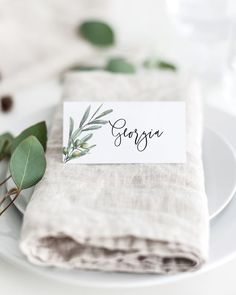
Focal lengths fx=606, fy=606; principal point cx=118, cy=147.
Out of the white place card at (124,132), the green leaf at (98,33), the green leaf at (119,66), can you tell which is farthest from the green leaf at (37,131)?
the green leaf at (98,33)

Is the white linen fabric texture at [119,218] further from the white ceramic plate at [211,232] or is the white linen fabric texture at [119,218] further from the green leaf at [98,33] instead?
the green leaf at [98,33]

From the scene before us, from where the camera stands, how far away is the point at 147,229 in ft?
1.99

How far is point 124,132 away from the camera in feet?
2.48

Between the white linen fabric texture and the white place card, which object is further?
the white place card

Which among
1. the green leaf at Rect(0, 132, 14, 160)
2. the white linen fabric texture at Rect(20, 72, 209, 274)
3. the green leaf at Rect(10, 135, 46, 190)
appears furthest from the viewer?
the green leaf at Rect(0, 132, 14, 160)

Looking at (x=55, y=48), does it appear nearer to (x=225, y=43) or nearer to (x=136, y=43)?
(x=136, y=43)

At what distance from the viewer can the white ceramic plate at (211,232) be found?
62cm

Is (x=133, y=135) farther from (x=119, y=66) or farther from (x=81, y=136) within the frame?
(x=119, y=66)

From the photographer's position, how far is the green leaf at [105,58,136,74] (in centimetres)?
114

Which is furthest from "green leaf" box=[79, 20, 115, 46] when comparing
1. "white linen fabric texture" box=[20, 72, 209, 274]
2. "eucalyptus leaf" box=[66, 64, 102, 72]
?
"white linen fabric texture" box=[20, 72, 209, 274]

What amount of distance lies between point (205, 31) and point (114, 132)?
49 cm

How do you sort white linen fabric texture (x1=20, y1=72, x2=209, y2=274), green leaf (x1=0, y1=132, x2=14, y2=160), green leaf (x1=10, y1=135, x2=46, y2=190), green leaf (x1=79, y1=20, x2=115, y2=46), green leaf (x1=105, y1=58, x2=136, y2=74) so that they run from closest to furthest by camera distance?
white linen fabric texture (x1=20, y1=72, x2=209, y2=274) < green leaf (x1=10, y1=135, x2=46, y2=190) < green leaf (x1=0, y1=132, x2=14, y2=160) < green leaf (x1=105, y1=58, x2=136, y2=74) < green leaf (x1=79, y1=20, x2=115, y2=46)

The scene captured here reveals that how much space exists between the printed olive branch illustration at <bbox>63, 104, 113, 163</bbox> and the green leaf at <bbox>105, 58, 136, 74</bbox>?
1.26ft

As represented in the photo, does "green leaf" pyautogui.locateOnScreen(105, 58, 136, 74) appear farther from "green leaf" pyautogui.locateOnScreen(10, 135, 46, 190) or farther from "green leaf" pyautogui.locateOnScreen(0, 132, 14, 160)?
"green leaf" pyautogui.locateOnScreen(10, 135, 46, 190)
